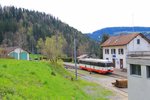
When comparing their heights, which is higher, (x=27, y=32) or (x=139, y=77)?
(x=27, y=32)

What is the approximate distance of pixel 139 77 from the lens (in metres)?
31.5

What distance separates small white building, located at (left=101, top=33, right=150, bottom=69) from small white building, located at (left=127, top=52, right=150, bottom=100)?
1144 inches

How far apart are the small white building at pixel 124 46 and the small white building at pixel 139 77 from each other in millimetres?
29063

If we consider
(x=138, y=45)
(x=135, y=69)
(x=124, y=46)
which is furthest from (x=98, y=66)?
(x=135, y=69)

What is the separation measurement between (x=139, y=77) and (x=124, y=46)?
34241 mm

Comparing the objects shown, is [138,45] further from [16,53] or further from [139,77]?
[139,77]

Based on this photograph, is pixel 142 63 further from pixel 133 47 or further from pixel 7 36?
pixel 7 36

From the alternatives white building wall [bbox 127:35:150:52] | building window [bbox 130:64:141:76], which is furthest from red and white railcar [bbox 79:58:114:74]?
building window [bbox 130:64:141:76]

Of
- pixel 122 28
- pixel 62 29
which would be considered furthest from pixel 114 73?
pixel 62 29

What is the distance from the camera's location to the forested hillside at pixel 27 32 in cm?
13888

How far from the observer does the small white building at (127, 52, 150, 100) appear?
30.0m

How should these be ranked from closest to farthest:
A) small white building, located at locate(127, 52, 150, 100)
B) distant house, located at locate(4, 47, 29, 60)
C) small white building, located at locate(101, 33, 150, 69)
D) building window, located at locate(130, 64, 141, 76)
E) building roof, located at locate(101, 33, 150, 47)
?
small white building, located at locate(127, 52, 150, 100)
building window, located at locate(130, 64, 141, 76)
small white building, located at locate(101, 33, 150, 69)
building roof, located at locate(101, 33, 150, 47)
distant house, located at locate(4, 47, 29, 60)

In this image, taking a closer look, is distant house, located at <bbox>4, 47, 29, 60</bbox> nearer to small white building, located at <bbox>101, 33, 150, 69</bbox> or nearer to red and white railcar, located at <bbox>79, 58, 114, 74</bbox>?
red and white railcar, located at <bbox>79, 58, 114, 74</bbox>

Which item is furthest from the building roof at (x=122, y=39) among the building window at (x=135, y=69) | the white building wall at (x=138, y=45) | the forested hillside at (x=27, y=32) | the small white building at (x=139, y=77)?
the forested hillside at (x=27, y=32)
